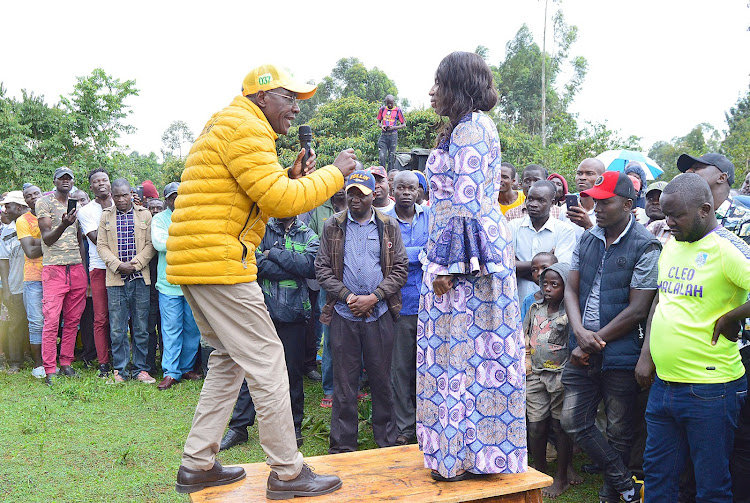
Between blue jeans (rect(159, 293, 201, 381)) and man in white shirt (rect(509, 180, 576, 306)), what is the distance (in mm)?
4402

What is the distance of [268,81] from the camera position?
349cm

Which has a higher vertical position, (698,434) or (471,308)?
(471,308)

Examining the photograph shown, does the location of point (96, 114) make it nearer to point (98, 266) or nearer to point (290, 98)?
point (98, 266)

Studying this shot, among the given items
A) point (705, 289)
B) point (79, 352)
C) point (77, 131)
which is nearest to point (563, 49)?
point (77, 131)

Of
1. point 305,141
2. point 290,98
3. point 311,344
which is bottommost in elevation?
point 311,344

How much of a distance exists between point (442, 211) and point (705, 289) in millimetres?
1559

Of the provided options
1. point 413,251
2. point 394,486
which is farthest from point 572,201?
point 394,486

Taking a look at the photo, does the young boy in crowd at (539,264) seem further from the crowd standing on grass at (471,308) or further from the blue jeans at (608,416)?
the blue jeans at (608,416)

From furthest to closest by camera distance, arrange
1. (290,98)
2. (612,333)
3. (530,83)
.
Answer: (530,83) < (612,333) < (290,98)

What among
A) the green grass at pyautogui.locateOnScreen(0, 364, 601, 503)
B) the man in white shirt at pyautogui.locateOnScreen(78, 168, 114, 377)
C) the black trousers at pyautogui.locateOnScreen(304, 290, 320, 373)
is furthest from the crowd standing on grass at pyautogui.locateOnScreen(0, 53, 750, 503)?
the man in white shirt at pyautogui.locateOnScreen(78, 168, 114, 377)

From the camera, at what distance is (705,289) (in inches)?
138

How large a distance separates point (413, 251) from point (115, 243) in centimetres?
426

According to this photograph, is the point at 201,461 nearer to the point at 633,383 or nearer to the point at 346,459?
the point at 346,459

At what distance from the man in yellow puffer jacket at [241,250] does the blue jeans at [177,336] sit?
4644 millimetres
